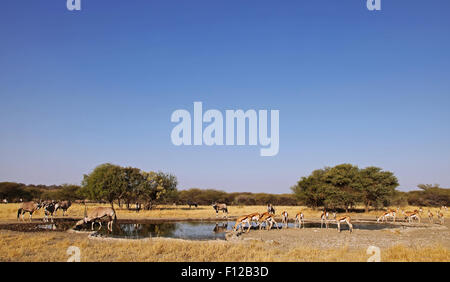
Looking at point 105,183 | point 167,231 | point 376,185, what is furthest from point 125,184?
point 376,185

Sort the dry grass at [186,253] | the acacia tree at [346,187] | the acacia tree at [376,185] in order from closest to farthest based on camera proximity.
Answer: the dry grass at [186,253], the acacia tree at [346,187], the acacia tree at [376,185]

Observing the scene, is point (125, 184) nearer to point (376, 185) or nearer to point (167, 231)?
point (167, 231)

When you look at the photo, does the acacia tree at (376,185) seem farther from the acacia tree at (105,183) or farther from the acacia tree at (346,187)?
the acacia tree at (105,183)

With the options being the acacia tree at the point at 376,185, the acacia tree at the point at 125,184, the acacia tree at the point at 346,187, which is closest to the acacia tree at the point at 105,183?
the acacia tree at the point at 125,184

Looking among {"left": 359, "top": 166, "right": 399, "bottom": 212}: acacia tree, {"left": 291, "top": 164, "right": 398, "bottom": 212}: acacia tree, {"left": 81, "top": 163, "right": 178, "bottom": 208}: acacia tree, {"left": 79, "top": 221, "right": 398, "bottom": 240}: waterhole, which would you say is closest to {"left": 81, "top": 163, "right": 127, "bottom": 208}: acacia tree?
{"left": 81, "top": 163, "right": 178, "bottom": 208}: acacia tree

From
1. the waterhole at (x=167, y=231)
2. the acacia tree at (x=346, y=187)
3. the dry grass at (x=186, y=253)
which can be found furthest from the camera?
the acacia tree at (x=346, y=187)

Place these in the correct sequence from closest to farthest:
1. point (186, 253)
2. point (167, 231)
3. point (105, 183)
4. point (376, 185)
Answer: point (186, 253) < point (167, 231) < point (105, 183) < point (376, 185)

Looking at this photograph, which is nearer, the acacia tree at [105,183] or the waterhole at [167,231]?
the waterhole at [167,231]

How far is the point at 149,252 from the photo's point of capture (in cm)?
1243
